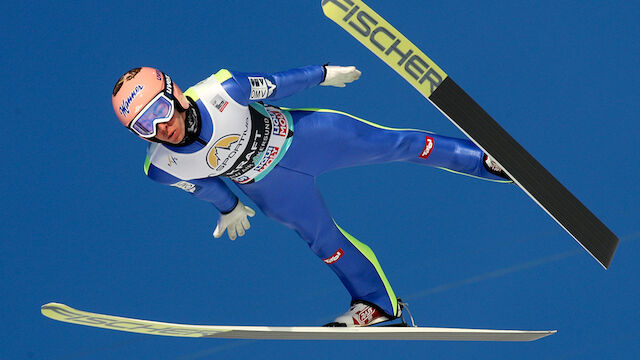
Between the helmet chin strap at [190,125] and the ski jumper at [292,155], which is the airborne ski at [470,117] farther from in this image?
the helmet chin strap at [190,125]

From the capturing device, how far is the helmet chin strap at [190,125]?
3.10 meters

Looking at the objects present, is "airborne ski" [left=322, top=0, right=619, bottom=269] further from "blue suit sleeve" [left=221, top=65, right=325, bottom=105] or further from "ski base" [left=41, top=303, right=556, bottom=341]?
"ski base" [left=41, top=303, right=556, bottom=341]

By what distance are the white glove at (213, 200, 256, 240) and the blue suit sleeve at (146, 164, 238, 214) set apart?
0.7 inches

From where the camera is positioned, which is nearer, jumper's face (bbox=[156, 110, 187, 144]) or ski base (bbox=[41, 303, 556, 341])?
jumper's face (bbox=[156, 110, 187, 144])

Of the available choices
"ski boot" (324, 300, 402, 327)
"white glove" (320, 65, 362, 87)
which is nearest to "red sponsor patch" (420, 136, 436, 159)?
"white glove" (320, 65, 362, 87)

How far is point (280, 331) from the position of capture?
3.46 m

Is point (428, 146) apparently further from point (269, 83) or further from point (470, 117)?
point (269, 83)

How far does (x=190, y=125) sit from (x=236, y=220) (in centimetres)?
50

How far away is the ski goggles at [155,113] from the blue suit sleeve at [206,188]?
28cm

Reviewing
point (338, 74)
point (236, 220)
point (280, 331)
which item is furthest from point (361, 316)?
point (338, 74)

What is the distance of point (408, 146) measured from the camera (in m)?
3.55

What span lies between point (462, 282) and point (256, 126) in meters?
1.20

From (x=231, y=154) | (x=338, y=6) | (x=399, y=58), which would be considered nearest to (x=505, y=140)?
(x=399, y=58)

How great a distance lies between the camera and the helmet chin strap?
10.2 ft
